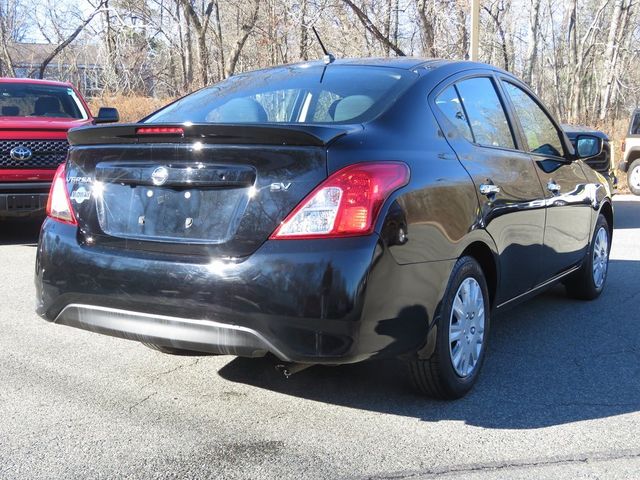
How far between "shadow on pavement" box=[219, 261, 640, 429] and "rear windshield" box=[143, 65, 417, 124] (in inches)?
53.9

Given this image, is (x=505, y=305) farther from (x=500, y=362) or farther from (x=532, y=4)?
(x=532, y=4)

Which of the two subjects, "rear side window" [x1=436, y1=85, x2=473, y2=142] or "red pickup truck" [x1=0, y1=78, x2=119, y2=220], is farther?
"red pickup truck" [x1=0, y1=78, x2=119, y2=220]

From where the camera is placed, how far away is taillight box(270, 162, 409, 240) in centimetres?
289

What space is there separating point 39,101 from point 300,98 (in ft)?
22.6

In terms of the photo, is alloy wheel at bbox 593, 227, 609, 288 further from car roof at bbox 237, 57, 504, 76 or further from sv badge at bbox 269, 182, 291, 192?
sv badge at bbox 269, 182, 291, 192

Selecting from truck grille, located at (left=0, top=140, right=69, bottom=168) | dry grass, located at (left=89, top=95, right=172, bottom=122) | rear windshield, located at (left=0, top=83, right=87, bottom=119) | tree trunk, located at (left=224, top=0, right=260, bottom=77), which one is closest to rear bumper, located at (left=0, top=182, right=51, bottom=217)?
truck grille, located at (left=0, top=140, right=69, bottom=168)

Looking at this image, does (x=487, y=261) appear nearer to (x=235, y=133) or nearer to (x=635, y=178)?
(x=235, y=133)

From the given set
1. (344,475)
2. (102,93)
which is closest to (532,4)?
(102,93)

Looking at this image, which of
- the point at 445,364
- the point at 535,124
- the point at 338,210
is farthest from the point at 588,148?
the point at 338,210

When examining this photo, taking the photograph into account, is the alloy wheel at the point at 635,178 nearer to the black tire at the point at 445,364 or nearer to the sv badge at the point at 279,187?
the black tire at the point at 445,364

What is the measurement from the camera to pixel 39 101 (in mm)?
9617

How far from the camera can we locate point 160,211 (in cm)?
318

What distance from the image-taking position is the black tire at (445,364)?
335cm

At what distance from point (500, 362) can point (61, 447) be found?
8.06 ft
